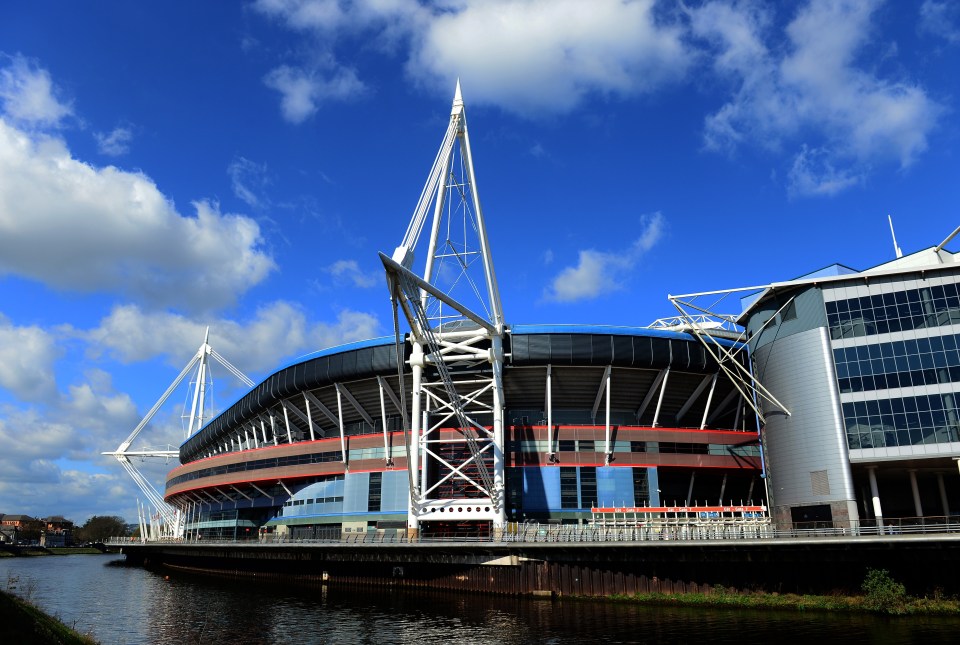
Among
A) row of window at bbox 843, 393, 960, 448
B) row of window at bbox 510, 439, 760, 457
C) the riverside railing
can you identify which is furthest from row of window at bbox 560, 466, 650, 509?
row of window at bbox 843, 393, 960, 448

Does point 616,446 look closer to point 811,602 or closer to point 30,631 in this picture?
point 811,602

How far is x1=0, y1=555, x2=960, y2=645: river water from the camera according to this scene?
31.1m

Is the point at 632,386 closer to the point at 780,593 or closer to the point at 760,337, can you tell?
the point at 760,337

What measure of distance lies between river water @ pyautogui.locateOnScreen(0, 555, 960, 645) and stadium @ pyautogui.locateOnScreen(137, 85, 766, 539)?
41.1 ft

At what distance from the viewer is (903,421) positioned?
148 feet

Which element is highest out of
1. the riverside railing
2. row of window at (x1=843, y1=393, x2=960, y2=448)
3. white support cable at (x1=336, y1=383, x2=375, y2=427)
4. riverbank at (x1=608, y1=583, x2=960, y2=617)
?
white support cable at (x1=336, y1=383, x2=375, y2=427)

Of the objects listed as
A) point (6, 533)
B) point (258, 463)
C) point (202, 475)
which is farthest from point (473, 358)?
point (6, 533)

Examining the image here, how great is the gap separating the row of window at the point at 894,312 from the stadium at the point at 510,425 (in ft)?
33.1

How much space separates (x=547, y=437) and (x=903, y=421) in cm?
2887

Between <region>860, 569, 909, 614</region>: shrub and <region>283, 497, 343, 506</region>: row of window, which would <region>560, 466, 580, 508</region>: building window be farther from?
<region>860, 569, 909, 614</region>: shrub

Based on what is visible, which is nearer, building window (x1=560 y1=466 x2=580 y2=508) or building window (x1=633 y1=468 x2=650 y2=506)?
building window (x1=560 y1=466 x2=580 y2=508)

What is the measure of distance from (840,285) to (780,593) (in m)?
22.7

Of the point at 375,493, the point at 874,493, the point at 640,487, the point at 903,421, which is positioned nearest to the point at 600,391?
the point at 640,487

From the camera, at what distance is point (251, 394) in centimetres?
8600
